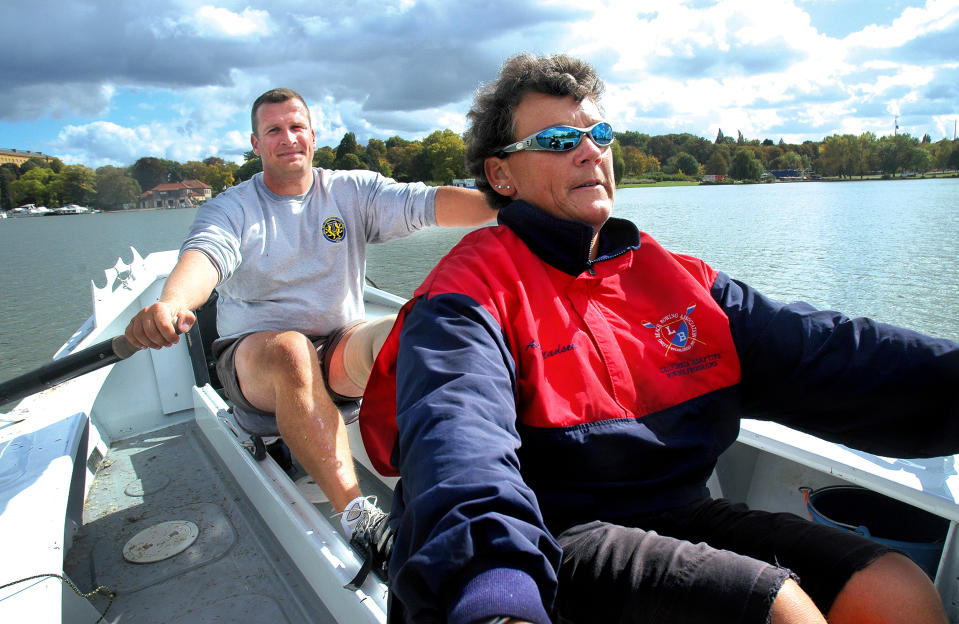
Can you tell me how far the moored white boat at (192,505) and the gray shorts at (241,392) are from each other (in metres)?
0.11

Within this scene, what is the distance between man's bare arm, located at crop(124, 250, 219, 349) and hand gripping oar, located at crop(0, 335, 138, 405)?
28cm

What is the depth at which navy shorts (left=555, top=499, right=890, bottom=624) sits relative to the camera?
89 cm

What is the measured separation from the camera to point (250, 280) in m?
2.28

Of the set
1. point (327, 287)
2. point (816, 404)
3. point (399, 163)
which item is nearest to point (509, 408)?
point (816, 404)

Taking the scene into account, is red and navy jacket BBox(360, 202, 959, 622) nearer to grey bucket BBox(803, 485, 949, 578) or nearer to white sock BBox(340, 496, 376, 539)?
grey bucket BBox(803, 485, 949, 578)

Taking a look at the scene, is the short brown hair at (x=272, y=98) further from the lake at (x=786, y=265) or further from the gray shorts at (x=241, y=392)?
the lake at (x=786, y=265)

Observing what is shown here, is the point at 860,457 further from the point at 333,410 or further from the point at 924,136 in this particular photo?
the point at 924,136

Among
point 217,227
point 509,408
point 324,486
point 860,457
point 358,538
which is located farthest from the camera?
point 217,227

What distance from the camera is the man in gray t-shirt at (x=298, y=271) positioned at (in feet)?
6.43

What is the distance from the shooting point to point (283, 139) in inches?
92.7

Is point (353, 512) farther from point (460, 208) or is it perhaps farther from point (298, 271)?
point (460, 208)

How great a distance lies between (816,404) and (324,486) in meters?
1.32

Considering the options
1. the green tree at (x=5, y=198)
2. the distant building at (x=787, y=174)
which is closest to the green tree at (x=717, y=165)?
the distant building at (x=787, y=174)

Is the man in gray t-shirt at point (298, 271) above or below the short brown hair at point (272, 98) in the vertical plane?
below
